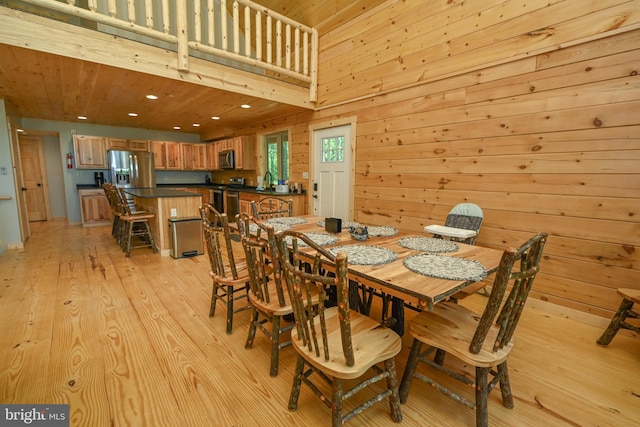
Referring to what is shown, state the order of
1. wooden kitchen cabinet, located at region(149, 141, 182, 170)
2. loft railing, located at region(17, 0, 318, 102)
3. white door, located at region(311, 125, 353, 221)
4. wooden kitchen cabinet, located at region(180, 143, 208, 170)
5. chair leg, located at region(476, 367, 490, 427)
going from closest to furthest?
chair leg, located at region(476, 367, 490, 427) → loft railing, located at region(17, 0, 318, 102) → white door, located at region(311, 125, 353, 221) → wooden kitchen cabinet, located at region(149, 141, 182, 170) → wooden kitchen cabinet, located at region(180, 143, 208, 170)

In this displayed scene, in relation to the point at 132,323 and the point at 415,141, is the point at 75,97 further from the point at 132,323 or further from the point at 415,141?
the point at 415,141

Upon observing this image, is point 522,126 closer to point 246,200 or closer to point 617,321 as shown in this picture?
point 617,321

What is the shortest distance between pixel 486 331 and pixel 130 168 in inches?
286

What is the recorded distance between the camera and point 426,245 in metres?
1.84

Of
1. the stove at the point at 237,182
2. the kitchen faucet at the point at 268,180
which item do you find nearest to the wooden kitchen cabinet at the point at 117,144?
the stove at the point at 237,182

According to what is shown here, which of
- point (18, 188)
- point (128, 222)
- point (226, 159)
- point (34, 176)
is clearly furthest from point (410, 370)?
point (34, 176)

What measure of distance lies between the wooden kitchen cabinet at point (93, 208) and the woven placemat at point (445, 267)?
24.0ft

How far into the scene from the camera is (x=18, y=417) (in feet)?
4.48

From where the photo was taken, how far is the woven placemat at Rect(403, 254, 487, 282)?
1.29m

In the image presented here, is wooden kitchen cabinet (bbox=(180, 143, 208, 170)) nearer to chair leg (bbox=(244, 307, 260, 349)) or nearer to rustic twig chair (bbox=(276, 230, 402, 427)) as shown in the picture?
chair leg (bbox=(244, 307, 260, 349))

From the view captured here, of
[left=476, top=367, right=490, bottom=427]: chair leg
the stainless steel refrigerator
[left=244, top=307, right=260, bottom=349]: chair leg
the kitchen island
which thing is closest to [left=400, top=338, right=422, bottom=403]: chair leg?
[left=476, top=367, right=490, bottom=427]: chair leg

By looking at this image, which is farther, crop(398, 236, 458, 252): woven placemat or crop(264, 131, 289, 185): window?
crop(264, 131, 289, 185): window

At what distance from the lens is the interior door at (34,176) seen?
21.5 feet

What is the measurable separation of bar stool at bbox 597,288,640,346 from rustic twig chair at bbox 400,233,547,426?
3.83ft
